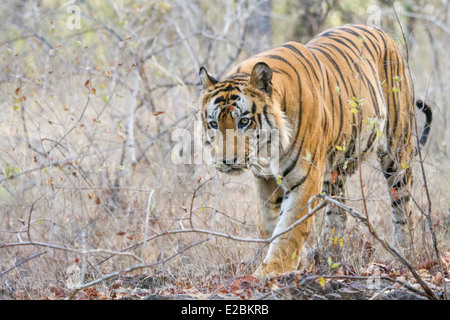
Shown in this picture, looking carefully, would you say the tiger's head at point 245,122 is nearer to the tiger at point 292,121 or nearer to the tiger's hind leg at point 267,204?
the tiger at point 292,121

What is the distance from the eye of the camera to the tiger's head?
3783 mm

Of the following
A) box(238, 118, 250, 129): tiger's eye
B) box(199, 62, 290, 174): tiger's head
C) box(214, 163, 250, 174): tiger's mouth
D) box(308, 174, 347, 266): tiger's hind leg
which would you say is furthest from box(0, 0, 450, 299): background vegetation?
box(238, 118, 250, 129): tiger's eye

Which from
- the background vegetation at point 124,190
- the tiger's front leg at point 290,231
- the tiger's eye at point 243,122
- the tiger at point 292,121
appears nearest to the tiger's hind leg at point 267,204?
the tiger at point 292,121

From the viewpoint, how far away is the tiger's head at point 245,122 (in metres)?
3.78

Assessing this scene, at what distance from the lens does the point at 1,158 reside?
16.0 feet

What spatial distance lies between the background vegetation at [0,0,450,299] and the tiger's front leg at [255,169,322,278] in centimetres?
24

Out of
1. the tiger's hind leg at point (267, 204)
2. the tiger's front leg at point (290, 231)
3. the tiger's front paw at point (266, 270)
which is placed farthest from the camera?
the tiger's hind leg at point (267, 204)

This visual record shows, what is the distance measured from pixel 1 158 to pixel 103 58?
2574 millimetres

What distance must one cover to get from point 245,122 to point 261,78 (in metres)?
0.32

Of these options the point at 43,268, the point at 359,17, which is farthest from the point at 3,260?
the point at 359,17

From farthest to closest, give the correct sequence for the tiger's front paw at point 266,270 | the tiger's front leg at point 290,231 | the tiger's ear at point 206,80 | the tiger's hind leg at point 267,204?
the tiger's hind leg at point 267,204 < the tiger's ear at point 206,80 < the tiger's front leg at point 290,231 < the tiger's front paw at point 266,270

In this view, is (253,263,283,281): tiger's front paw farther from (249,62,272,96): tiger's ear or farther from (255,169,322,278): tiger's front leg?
(249,62,272,96): tiger's ear
